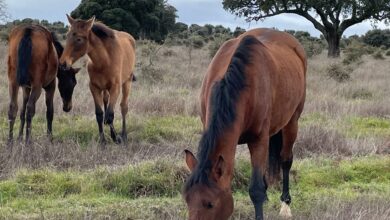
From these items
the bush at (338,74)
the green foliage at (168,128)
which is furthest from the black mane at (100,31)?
the bush at (338,74)

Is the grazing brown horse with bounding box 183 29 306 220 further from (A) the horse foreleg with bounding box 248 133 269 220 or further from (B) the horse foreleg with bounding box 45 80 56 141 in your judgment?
(B) the horse foreleg with bounding box 45 80 56 141

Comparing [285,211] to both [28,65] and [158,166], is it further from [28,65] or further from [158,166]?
[28,65]

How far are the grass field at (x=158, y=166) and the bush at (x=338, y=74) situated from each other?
6.72 metres

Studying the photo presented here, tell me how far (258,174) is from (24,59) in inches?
199

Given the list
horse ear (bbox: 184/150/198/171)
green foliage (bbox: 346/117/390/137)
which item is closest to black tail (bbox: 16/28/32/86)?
horse ear (bbox: 184/150/198/171)

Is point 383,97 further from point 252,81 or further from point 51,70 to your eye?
point 252,81

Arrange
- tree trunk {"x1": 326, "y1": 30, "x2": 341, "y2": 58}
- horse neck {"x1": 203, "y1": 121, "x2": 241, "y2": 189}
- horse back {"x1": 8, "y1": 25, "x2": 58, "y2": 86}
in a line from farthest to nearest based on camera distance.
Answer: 1. tree trunk {"x1": 326, "y1": 30, "x2": 341, "y2": 58}
2. horse back {"x1": 8, "y1": 25, "x2": 58, "y2": 86}
3. horse neck {"x1": 203, "y1": 121, "x2": 241, "y2": 189}

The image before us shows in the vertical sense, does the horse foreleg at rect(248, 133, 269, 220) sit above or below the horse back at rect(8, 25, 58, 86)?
below

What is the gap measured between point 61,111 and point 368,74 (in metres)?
14.0

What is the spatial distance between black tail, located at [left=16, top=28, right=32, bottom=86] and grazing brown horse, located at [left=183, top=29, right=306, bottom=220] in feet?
12.7

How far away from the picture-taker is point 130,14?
1537 inches

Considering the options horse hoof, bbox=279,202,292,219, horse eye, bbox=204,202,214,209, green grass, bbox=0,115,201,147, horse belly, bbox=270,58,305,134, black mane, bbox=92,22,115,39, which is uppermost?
black mane, bbox=92,22,115,39

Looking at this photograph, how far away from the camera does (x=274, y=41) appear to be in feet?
21.4

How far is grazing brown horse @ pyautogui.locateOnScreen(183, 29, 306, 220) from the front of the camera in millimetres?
3768
